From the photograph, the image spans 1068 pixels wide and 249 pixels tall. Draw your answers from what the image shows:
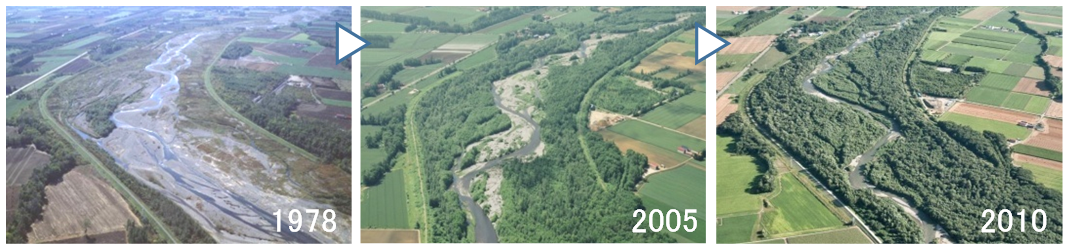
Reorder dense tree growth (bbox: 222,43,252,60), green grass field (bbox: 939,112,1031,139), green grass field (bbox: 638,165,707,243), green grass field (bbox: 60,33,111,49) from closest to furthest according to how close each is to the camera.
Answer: green grass field (bbox: 638,165,707,243) < green grass field (bbox: 939,112,1031,139) < green grass field (bbox: 60,33,111,49) < dense tree growth (bbox: 222,43,252,60)

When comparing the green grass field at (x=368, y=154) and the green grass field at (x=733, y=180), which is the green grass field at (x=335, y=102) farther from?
the green grass field at (x=733, y=180)

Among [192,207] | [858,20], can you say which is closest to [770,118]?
[858,20]

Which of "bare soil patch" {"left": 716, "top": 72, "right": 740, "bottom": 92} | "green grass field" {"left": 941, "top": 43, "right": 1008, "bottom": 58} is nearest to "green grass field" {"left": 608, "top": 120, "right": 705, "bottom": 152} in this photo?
"bare soil patch" {"left": 716, "top": 72, "right": 740, "bottom": 92}

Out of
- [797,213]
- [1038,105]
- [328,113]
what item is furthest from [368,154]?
[1038,105]

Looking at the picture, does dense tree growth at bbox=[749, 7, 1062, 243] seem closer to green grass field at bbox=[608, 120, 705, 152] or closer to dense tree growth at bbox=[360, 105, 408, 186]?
green grass field at bbox=[608, 120, 705, 152]

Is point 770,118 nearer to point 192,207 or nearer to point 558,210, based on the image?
point 558,210

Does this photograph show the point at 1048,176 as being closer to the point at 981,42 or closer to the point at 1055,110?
the point at 1055,110
